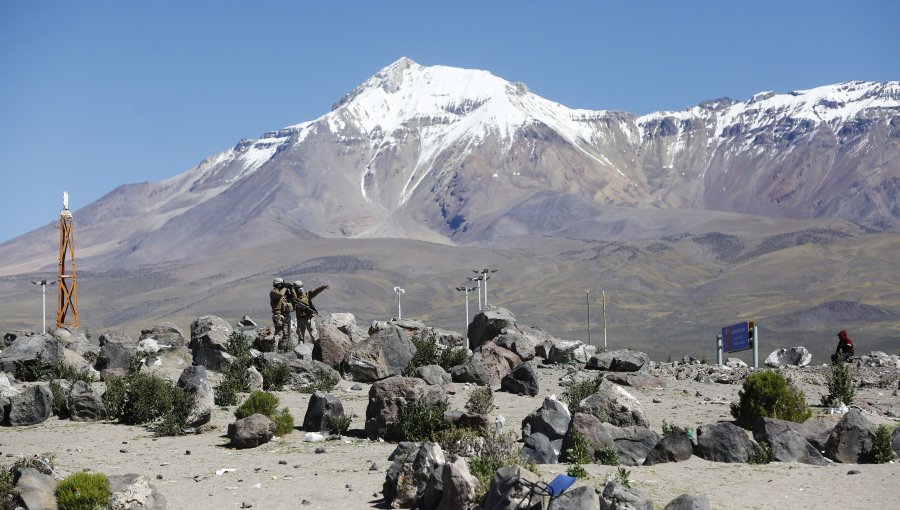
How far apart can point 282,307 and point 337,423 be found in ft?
32.0

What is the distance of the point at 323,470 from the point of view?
48.2 feet

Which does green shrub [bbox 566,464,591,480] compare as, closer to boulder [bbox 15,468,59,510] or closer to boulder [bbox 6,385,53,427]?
boulder [bbox 15,468,59,510]

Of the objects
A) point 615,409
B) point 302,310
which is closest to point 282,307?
point 302,310

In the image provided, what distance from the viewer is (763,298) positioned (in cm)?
14450

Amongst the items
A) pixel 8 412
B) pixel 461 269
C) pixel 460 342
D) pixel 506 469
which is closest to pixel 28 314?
pixel 461 269

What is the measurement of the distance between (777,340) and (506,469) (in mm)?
99583

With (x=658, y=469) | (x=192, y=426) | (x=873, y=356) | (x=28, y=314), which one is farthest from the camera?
(x=28, y=314)

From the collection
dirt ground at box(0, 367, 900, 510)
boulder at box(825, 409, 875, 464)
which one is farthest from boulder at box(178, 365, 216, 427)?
boulder at box(825, 409, 875, 464)

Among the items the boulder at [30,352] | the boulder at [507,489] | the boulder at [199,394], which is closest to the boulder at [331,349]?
the boulder at [199,394]

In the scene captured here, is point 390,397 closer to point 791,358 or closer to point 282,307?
point 282,307

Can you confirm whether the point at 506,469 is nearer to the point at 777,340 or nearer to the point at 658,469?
the point at 658,469

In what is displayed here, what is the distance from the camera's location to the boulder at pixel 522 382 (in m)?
21.0

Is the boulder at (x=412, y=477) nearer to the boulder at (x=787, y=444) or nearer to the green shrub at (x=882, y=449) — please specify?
the boulder at (x=787, y=444)

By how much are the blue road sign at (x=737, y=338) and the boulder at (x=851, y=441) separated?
1693 centimetres
